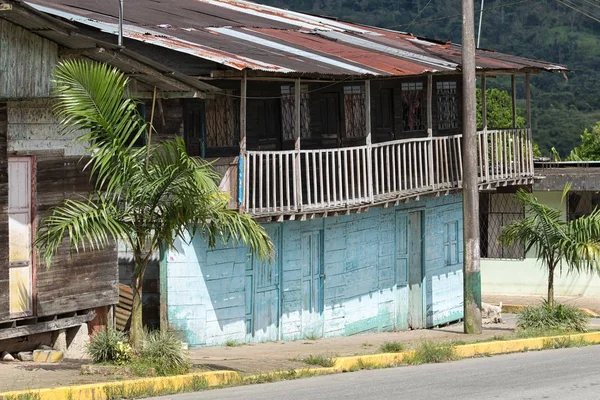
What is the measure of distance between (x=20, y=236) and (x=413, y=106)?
11757 mm

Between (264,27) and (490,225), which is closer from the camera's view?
(264,27)

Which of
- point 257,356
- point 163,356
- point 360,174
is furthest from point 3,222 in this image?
point 360,174

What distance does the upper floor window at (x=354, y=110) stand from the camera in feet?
70.7

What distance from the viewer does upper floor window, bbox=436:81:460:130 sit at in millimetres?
24547

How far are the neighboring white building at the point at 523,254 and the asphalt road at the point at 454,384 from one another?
1363 centimetres

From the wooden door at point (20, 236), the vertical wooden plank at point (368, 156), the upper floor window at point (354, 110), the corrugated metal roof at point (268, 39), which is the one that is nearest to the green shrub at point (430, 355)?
the corrugated metal roof at point (268, 39)

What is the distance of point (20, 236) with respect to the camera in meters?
13.7

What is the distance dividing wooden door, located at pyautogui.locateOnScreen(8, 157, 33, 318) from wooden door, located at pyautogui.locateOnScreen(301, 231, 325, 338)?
673cm

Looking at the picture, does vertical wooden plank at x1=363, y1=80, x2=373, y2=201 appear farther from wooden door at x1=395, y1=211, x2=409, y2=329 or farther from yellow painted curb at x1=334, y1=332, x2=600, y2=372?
yellow painted curb at x1=334, y1=332, x2=600, y2=372

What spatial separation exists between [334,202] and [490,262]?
11181 mm

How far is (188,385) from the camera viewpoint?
39.2 feet

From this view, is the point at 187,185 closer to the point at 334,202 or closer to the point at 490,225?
the point at 334,202

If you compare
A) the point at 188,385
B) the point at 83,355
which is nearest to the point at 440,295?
the point at 83,355

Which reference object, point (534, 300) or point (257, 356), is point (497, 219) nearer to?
point (534, 300)
